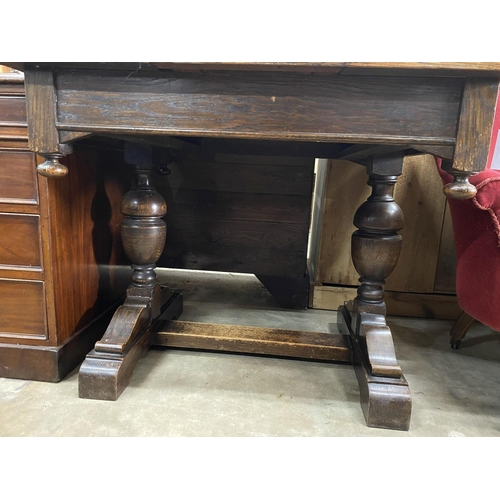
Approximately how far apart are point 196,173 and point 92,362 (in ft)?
2.86

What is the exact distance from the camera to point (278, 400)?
1.03 metres

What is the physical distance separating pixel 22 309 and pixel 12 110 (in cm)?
51

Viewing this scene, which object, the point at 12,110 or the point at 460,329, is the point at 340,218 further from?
the point at 12,110

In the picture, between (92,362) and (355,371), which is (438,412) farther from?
(92,362)

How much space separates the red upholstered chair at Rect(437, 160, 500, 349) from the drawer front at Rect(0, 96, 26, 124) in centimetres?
112

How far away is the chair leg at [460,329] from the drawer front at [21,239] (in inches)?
53.0

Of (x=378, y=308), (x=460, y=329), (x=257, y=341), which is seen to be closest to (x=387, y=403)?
(x=378, y=308)

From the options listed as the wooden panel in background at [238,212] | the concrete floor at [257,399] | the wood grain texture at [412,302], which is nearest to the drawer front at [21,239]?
the concrete floor at [257,399]

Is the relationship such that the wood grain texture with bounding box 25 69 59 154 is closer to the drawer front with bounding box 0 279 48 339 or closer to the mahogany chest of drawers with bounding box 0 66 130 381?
the mahogany chest of drawers with bounding box 0 66 130 381

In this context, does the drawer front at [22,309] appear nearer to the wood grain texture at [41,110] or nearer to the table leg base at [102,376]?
the table leg base at [102,376]

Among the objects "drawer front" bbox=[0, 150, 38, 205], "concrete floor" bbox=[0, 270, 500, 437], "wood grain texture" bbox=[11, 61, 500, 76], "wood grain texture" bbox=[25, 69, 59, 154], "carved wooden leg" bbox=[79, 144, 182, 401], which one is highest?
"wood grain texture" bbox=[11, 61, 500, 76]

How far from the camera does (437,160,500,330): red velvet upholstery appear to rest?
3.25 feet

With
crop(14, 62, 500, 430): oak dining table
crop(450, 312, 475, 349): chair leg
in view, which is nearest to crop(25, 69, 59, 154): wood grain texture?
crop(14, 62, 500, 430): oak dining table

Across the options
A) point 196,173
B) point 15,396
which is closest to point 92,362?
point 15,396
